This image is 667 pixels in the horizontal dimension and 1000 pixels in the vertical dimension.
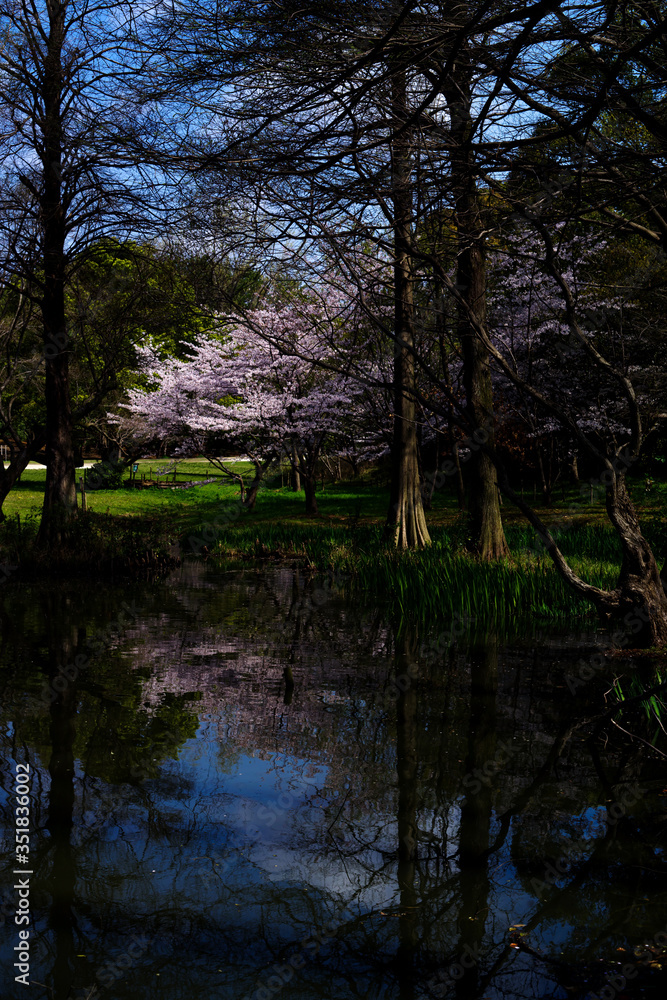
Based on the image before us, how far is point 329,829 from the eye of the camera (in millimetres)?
4422

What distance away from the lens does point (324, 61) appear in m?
4.70

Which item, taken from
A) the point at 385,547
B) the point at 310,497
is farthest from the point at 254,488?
the point at 385,547

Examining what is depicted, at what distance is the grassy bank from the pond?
2.01 metres

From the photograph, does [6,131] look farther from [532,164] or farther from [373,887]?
[373,887]

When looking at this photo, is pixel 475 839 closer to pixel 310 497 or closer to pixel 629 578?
pixel 629 578

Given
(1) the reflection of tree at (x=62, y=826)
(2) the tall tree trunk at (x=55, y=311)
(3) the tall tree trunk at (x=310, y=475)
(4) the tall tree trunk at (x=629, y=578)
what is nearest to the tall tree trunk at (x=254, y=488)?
(3) the tall tree trunk at (x=310, y=475)

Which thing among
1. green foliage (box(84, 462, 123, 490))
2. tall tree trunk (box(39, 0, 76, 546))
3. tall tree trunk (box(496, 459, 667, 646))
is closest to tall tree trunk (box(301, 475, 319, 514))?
tall tree trunk (box(39, 0, 76, 546))

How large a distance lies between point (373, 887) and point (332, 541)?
35.9 feet

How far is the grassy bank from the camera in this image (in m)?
10.4

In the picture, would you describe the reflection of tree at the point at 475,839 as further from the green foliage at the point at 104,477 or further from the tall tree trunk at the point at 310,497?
the green foliage at the point at 104,477

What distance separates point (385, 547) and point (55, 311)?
23.2 feet

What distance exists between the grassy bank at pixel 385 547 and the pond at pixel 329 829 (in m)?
2.01

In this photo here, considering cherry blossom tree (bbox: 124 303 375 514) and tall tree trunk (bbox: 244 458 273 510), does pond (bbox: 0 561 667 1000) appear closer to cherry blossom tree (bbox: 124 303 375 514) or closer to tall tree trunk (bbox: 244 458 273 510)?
cherry blossom tree (bbox: 124 303 375 514)

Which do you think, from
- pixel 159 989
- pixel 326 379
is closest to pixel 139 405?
pixel 326 379
